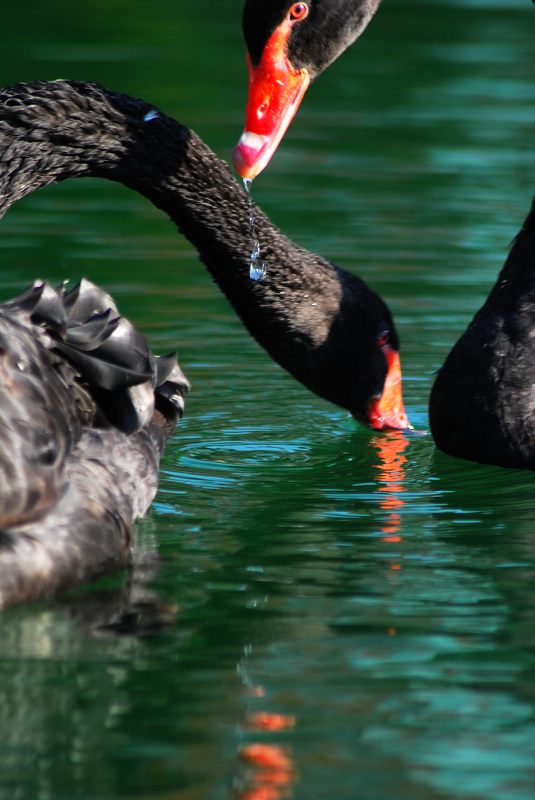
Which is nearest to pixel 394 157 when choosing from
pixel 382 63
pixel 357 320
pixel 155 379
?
pixel 382 63

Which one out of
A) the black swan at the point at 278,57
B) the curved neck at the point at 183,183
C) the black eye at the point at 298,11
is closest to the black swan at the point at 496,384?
the curved neck at the point at 183,183

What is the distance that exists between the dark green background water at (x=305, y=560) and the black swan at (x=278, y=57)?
3.63 feet

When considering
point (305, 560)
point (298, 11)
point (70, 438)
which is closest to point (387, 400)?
point (298, 11)

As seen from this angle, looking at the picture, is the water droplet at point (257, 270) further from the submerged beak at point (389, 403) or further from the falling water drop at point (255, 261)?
the submerged beak at point (389, 403)

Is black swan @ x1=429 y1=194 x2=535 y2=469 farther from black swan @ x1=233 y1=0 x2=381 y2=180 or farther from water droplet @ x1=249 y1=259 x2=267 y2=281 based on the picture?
black swan @ x1=233 y1=0 x2=381 y2=180

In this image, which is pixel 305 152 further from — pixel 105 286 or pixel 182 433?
pixel 182 433

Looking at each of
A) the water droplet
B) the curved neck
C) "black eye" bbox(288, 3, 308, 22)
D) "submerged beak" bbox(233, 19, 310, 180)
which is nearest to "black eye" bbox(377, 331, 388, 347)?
the curved neck

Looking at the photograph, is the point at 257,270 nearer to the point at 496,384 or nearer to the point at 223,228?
the point at 223,228

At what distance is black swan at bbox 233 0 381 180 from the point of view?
19.2 ft

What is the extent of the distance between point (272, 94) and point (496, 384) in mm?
1265

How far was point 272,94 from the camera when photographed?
19.6ft

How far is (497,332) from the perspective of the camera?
6.17m

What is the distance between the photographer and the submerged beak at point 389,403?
630 cm

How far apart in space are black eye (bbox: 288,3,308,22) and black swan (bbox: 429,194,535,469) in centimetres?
119
